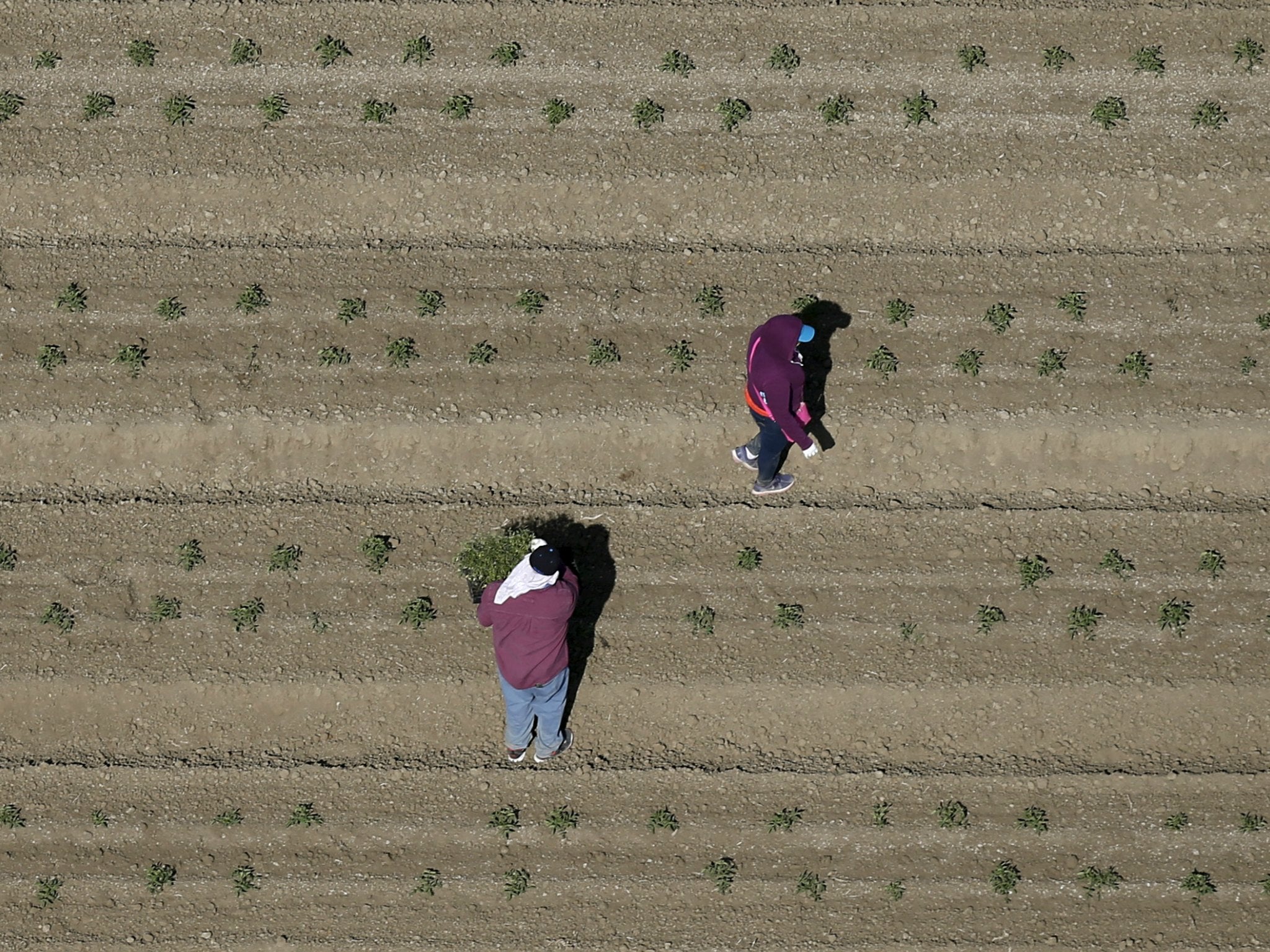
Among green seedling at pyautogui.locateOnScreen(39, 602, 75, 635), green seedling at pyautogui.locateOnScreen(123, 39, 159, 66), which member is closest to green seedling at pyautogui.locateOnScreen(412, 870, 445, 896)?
green seedling at pyautogui.locateOnScreen(39, 602, 75, 635)

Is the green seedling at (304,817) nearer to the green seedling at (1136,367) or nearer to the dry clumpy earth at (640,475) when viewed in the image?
the dry clumpy earth at (640,475)

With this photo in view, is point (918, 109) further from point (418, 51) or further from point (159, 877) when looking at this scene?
point (159, 877)

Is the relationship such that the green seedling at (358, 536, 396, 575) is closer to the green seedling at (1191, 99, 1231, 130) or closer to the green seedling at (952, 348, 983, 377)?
the green seedling at (952, 348, 983, 377)

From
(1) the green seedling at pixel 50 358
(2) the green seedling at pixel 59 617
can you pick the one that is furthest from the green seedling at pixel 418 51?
(2) the green seedling at pixel 59 617

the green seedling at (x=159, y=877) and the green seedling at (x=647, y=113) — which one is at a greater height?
the green seedling at (x=647, y=113)

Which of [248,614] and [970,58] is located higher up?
[970,58]

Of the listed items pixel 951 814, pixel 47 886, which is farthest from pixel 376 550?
pixel 951 814
